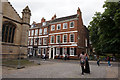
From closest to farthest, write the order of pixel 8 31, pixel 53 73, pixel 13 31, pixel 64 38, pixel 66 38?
1. pixel 53 73
2. pixel 8 31
3. pixel 13 31
4. pixel 66 38
5. pixel 64 38

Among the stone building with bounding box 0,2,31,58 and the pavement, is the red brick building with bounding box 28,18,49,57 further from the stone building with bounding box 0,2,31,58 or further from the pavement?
the pavement

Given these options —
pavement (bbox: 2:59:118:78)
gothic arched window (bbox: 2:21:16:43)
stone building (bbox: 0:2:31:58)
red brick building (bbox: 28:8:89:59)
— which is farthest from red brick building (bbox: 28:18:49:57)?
pavement (bbox: 2:59:118:78)

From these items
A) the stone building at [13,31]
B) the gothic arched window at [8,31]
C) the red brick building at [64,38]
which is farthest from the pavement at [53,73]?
the red brick building at [64,38]

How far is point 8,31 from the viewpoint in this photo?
49.2 feet

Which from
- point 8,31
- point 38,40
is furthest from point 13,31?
point 38,40

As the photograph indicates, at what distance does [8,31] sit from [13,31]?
3.16 feet

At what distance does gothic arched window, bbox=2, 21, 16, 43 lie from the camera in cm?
1421

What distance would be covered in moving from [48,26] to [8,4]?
17.3m

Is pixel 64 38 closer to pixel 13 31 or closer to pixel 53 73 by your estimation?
pixel 13 31

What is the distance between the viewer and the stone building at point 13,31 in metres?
14.1

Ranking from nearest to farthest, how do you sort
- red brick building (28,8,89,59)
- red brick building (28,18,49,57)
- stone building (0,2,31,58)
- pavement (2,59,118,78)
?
pavement (2,59,118,78)
stone building (0,2,31,58)
red brick building (28,8,89,59)
red brick building (28,18,49,57)

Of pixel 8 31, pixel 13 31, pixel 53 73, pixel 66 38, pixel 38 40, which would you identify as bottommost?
pixel 53 73

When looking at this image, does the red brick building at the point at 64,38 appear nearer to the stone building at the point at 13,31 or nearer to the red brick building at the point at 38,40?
the red brick building at the point at 38,40

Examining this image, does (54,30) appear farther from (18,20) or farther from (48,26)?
(18,20)
